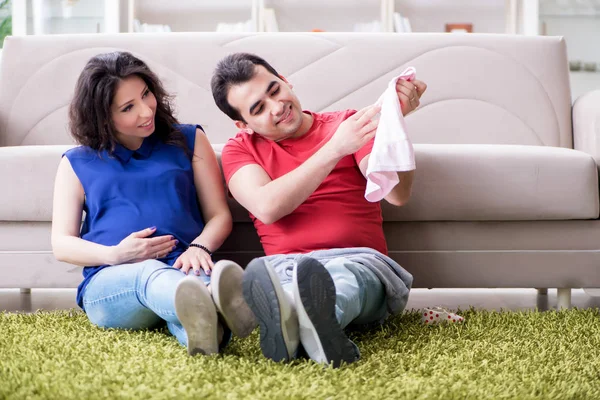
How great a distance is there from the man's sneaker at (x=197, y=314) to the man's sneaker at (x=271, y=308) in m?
0.07

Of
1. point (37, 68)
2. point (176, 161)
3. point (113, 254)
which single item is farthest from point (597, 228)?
point (37, 68)

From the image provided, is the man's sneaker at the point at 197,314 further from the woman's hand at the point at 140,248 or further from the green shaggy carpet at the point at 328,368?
the woman's hand at the point at 140,248

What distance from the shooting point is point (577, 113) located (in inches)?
86.8

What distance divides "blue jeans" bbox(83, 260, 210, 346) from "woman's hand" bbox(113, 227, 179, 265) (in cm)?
3

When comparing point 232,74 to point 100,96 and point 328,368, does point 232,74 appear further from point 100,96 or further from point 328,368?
point 328,368

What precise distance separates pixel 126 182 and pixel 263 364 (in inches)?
23.4

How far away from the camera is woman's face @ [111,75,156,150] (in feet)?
4.82

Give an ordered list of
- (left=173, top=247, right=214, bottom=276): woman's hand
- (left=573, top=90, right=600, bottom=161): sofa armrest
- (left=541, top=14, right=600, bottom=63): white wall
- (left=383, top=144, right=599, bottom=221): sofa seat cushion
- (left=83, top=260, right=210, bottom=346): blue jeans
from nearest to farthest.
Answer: (left=83, top=260, right=210, bottom=346): blue jeans < (left=173, top=247, right=214, bottom=276): woman's hand < (left=383, top=144, right=599, bottom=221): sofa seat cushion < (left=573, top=90, right=600, bottom=161): sofa armrest < (left=541, top=14, right=600, bottom=63): white wall

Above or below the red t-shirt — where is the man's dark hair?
above

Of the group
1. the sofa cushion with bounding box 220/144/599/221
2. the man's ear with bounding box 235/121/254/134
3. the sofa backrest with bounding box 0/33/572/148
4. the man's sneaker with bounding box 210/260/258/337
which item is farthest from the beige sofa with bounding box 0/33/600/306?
the man's sneaker with bounding box 210/260/258/337

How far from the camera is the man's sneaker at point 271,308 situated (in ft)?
3.41

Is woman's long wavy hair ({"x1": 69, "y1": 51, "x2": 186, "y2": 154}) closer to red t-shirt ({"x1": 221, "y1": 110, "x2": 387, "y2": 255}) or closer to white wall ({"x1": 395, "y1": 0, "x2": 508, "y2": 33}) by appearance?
red t-shirt ({"x1": 221, "y1": 110, "x2": 387, "y2": 255})

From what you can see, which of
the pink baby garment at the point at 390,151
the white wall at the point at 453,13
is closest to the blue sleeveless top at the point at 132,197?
the pink baby garment at the point at 390,151

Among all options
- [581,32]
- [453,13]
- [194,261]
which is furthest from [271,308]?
[581,32]
